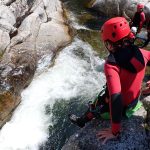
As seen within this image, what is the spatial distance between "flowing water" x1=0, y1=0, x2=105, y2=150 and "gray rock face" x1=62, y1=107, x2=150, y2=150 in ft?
9.27

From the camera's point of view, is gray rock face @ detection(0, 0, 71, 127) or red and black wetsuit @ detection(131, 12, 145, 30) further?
red and black wetsuit @ detection(131, 12, 145, 30)

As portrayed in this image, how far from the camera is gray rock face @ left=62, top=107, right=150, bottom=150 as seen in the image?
5.96 metres

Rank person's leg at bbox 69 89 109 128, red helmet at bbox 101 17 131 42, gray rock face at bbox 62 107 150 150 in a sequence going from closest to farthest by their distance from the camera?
red helmet at bbox 101 17 131 42 < gray rock face at bbox 62 107 150 150 < person's leg at bbox 69 89 109 128

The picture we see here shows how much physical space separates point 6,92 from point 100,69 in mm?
3798

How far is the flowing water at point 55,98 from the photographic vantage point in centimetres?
942

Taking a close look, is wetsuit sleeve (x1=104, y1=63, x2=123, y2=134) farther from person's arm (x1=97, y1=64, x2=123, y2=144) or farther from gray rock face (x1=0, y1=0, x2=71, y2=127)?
gray rock face (x1=0, y1=0, x2=71, y2=127)

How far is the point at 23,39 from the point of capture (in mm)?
12570

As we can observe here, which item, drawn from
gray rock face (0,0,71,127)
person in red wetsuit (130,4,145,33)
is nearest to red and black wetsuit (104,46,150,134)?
gray rock face (0,0,71,127)

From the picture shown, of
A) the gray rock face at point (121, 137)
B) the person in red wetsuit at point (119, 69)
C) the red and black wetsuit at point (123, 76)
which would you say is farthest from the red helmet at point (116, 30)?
the gray rock face at point (121, 137)

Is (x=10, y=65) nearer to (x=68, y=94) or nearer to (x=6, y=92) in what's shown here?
(x=6, y=92)

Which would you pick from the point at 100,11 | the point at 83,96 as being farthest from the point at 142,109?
the point at 100,11

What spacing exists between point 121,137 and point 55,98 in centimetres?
515

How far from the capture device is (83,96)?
11.0 meters

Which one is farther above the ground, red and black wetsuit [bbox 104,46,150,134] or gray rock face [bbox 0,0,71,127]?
red and black wetsuit [bbox 104,46,150,134]
